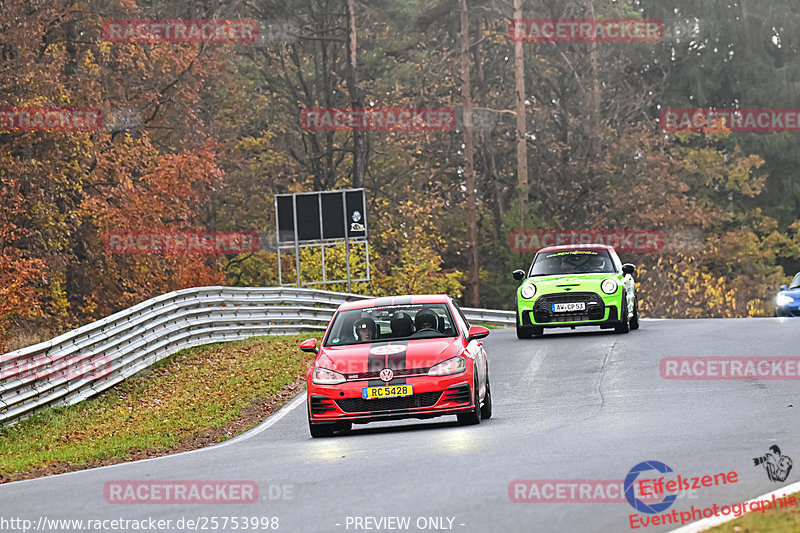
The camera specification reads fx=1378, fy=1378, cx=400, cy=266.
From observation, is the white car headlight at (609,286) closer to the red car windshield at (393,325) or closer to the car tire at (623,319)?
the car tire at (623,319)

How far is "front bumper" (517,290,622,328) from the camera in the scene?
23922 mm

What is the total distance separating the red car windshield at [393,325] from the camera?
14.9 m

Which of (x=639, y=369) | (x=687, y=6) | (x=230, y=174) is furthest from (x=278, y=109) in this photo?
(x=639, y=369)

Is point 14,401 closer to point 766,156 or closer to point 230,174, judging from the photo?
point 230,174

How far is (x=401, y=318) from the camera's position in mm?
15016

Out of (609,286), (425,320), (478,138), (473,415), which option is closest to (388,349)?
(425,320)

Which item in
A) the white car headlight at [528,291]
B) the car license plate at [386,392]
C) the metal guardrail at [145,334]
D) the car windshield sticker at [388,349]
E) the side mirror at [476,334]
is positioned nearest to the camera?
the car license plate at [386,392]

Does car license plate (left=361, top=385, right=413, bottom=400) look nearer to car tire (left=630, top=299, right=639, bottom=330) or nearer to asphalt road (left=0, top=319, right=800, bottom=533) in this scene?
asphalt road (left=0, top=319, right=800, bottom=533)

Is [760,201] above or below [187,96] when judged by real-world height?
below

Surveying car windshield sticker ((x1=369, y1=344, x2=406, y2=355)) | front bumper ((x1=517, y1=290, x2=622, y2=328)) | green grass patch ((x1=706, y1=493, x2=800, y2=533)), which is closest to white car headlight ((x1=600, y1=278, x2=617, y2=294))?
front bumper ((x1=517, y1=290, x2=622, y2=328))

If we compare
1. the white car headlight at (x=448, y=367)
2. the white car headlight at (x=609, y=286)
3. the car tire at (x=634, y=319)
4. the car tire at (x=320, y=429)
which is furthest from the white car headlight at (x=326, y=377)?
the car tire at (x=634, y=319)

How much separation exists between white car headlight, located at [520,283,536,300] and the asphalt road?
4.92 metres

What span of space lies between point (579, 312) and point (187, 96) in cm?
2520

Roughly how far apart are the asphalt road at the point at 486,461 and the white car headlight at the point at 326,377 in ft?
1.99
